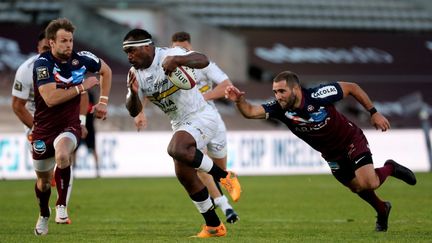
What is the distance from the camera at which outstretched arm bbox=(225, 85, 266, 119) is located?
9.30m

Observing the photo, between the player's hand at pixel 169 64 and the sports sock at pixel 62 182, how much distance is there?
2060mm

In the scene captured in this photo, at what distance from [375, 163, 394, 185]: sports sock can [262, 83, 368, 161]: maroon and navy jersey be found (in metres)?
0.41

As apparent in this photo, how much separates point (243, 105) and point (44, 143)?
7.89 ft

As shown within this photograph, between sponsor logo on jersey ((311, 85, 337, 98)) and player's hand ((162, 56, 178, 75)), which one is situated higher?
player's hand ((162, 56, 178, 75))

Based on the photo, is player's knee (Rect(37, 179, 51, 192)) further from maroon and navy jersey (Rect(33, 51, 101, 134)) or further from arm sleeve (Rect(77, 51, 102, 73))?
arm sleeve (Rect(77, 51, 102, 73))

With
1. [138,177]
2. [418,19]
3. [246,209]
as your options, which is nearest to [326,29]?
[418,19]

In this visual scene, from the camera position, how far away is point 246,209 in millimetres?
14023

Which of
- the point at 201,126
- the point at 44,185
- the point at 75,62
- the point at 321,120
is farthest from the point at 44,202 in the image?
the point at 321,120

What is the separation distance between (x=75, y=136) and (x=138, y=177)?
42.9 ft

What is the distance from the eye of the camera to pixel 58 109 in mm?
10430

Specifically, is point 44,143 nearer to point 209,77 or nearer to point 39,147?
point 39,147

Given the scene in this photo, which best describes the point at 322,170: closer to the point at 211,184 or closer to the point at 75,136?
the point at 211,184

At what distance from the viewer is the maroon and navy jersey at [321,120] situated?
9.99m

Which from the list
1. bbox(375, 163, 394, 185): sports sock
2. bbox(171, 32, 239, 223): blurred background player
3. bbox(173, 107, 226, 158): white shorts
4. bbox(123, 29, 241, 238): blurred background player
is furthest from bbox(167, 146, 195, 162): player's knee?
bbox(171, 32, 239, 223): blurred background player
